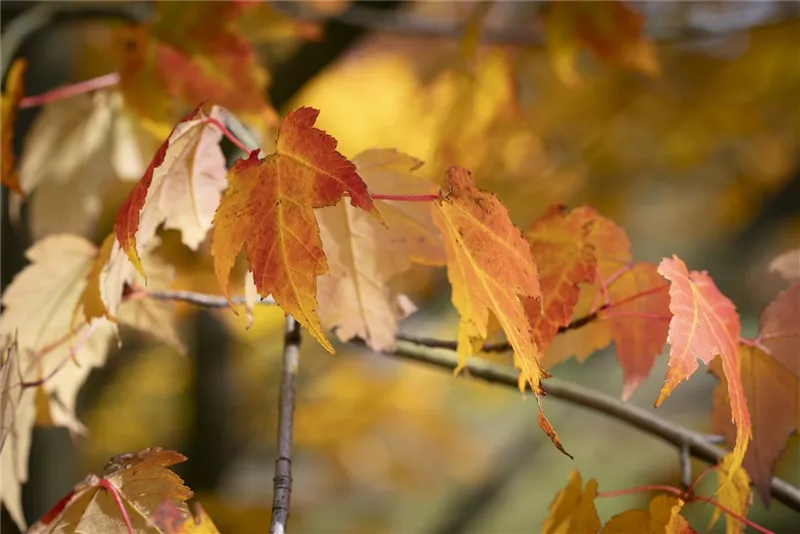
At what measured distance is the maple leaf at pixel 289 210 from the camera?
0.38 meters

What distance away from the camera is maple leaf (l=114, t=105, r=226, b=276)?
47 cm

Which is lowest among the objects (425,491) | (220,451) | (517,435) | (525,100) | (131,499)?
(425,491)

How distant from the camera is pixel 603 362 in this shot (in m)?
2.02

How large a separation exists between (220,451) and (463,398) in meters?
1.65

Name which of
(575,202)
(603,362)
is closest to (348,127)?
(575,202)

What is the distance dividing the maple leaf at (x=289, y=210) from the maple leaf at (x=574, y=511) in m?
0.20

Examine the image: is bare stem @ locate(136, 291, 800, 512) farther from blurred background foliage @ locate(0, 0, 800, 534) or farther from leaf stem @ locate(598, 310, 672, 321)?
blurred background foliage @ locate(0, 0, 800, 534)

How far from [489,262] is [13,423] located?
0.34 metres

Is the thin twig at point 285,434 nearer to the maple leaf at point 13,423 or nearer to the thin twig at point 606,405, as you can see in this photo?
the thin twig at point 606,405

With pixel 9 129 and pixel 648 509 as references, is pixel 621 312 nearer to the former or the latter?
pixel 648 509

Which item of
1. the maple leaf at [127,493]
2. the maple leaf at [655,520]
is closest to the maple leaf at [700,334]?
the maple leaf at [655,520]

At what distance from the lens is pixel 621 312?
54 cm

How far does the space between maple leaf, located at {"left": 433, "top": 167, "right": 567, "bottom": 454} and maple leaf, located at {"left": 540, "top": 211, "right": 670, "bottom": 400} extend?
0.13 m

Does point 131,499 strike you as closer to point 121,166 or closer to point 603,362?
point 121,166
